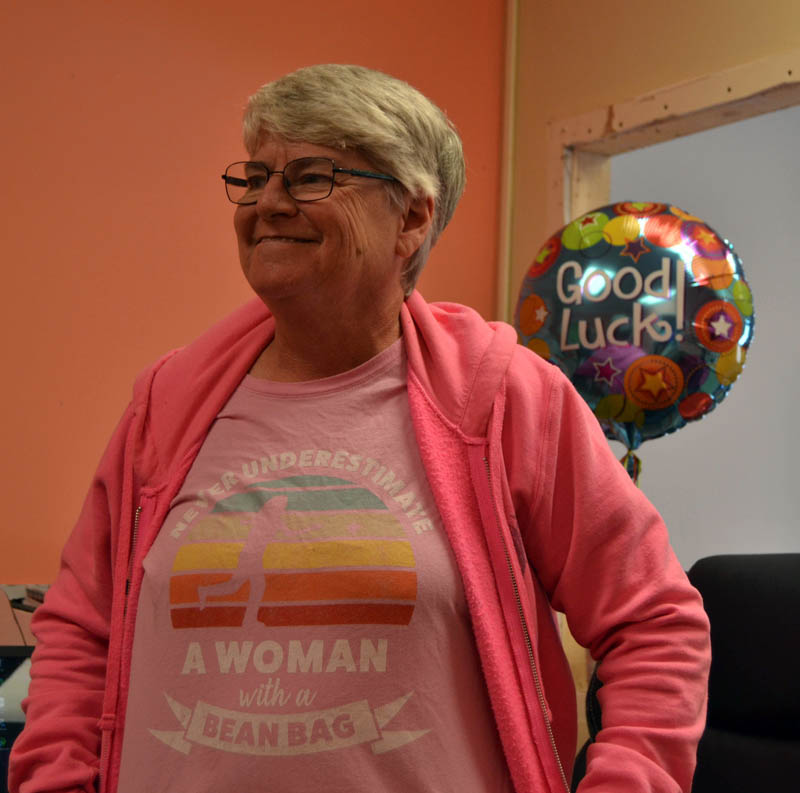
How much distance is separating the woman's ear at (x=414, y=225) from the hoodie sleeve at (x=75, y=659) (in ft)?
1.28

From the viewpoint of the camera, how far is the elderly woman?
3.07 ft

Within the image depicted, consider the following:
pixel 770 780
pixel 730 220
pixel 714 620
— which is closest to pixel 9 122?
pixel 714 620

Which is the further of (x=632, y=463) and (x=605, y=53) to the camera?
(x=605, y=53)

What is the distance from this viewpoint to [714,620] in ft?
4.18

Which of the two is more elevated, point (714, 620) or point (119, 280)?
point (119, 280)

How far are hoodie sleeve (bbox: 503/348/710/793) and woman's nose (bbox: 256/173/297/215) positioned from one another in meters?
0.30

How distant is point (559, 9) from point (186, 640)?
7.79 feet

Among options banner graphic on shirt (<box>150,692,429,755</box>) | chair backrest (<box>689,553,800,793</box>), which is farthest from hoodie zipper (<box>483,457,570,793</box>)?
chair backrest (<box>689,553,800,793</box>)

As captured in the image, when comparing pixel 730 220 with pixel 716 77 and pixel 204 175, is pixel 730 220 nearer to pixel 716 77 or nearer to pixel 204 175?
pixel 716 77

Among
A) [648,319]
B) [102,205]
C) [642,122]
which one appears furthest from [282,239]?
[642,122]

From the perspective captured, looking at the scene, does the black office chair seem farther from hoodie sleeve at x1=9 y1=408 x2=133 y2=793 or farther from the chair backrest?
hoodie sleeve at x1=9 y1=408 x2=133 y2=793

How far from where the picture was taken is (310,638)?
0.95 meters

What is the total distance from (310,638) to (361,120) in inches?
21.0

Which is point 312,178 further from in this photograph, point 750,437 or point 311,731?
point 750,437
